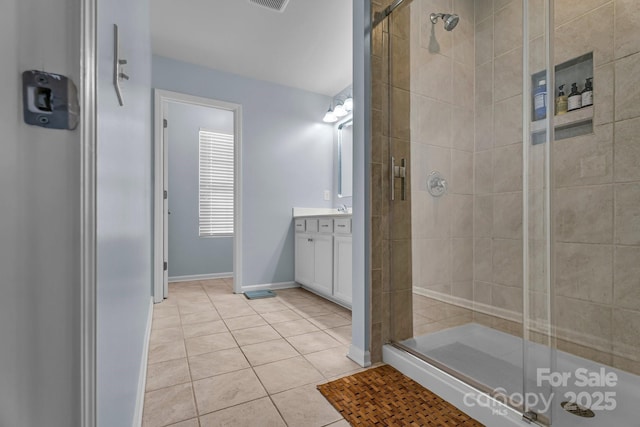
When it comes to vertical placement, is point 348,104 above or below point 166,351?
above

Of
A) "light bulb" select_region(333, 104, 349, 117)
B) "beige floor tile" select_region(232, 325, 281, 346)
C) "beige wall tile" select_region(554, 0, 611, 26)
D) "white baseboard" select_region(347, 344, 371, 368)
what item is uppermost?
"light bulb" select_region(333, 104, 349, 117)

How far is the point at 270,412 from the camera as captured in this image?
4.05 ft

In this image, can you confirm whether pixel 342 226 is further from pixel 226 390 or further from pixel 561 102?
pixel 561 102

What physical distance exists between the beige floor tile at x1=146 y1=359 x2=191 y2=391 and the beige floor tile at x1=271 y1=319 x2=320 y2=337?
2.25 ft

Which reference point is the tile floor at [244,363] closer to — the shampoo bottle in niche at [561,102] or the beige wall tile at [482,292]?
the beige wall tile at [482,292]

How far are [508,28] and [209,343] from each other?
2.93 meters

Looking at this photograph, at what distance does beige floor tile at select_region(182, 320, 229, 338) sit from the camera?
2084 mm

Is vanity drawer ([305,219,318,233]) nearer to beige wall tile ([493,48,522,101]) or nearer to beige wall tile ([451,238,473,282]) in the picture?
beige wall tile ([451,238,473,282])

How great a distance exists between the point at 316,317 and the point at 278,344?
0.60 m

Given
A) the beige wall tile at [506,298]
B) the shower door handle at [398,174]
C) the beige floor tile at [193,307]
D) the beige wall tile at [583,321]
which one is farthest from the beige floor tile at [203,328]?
the beige wall tile at [583,321]

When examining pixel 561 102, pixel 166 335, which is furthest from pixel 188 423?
pixel 561 102

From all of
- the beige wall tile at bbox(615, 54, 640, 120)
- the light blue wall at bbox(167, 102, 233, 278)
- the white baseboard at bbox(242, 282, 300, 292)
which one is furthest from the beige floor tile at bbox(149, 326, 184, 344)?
the beige wall tile at bbox(615, 54, 640, 120)

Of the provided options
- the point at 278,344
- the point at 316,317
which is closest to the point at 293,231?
the point at 316,317

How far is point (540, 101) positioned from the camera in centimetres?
121
